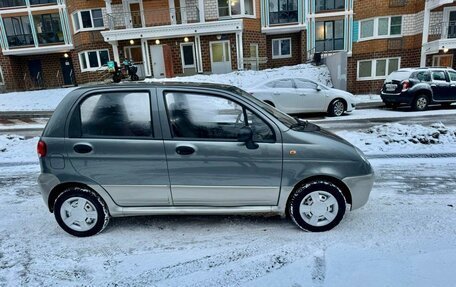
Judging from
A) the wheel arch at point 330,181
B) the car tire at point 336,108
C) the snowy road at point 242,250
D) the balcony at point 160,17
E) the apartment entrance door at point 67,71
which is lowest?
the snowy road at point 242,250

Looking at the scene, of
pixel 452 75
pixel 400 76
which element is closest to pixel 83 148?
pixel 400 76

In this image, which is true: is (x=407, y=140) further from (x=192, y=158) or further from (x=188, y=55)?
(x=188, y=55)

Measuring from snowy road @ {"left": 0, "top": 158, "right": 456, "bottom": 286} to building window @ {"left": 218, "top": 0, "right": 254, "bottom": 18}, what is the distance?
21121 mm

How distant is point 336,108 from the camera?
1193cm

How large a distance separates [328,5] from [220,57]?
9.34 metres

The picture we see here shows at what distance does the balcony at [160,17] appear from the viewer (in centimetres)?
2253

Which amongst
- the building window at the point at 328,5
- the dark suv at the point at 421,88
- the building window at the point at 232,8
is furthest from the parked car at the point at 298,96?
the building window at the point at 328,5

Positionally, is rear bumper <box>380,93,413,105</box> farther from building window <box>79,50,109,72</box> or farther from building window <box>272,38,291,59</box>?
building window <box>79,50,109,72</box>

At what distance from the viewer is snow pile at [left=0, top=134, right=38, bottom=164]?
7.16 meters

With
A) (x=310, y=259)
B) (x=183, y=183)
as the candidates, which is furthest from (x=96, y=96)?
(x=310, y=259)

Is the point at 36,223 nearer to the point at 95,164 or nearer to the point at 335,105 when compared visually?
the point at 95,164

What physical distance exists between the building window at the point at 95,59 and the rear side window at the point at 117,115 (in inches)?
926

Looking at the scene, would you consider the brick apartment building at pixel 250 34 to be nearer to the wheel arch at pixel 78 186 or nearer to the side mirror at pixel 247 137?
the side mirror at pixel 247 137

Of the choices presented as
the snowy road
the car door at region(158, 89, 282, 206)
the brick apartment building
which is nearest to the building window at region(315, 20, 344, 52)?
the brick apartment building
